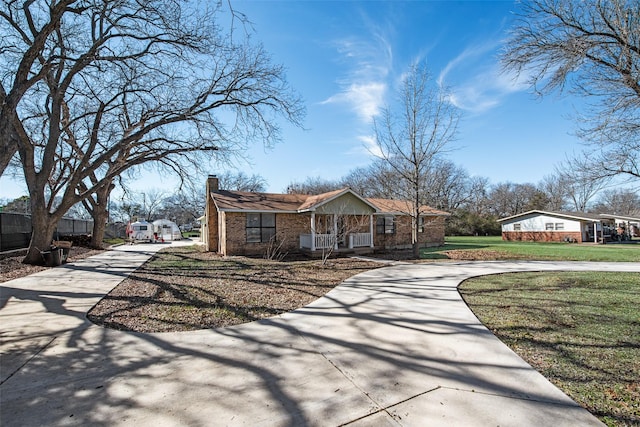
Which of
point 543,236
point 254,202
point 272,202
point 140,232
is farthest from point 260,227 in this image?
point 543,236

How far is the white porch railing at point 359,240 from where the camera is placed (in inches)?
680

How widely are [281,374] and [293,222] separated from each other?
14.1 metres

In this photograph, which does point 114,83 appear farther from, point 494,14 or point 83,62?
point 494,14

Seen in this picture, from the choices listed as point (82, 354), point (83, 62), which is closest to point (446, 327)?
point (82, 354)

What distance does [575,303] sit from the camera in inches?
252

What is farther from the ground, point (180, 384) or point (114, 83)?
point (114, 83)

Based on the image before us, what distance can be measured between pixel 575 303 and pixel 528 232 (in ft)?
97.0

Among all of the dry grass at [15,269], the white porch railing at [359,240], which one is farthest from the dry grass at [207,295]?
the white porch railing at [359,240]

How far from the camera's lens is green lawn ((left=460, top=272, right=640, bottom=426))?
309 centimetres

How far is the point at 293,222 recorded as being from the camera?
1748 centimetres

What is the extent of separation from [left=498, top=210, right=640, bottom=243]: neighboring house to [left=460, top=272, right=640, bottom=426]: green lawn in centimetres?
2399

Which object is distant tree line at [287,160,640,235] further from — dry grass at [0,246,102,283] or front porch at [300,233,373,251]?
dry grass at [0,246,102,283]

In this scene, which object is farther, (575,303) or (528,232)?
(528,232)

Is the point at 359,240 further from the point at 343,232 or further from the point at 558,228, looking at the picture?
the point at 558,228
